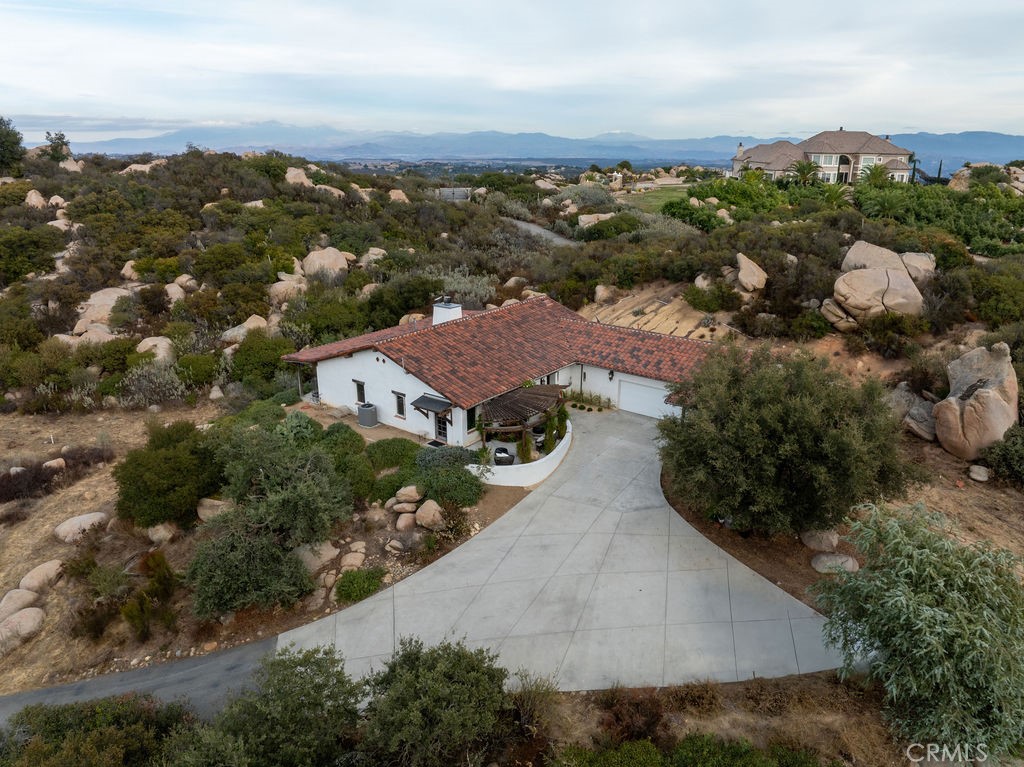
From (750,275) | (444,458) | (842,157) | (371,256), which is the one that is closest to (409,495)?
(444,458)

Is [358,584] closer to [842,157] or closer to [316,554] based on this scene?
[316,554]

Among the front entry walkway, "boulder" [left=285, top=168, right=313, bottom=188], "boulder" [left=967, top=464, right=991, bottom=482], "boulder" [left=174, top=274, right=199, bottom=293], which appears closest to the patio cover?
the front entry walkway

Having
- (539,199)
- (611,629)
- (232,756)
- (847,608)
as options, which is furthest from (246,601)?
(539,199)

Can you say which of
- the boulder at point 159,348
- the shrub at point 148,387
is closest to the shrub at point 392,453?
the shrub at point 148,387

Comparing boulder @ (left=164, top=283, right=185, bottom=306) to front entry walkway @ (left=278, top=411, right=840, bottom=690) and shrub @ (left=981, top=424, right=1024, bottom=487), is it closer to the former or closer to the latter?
front entry walkway @ (left=278, top=411, right=840, bottom=690)

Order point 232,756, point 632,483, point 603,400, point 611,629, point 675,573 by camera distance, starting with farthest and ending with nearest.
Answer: point 603,400, point 632,483, point 675,573, point 611,629, point 232,756

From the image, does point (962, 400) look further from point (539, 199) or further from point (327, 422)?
point (539, 199)
